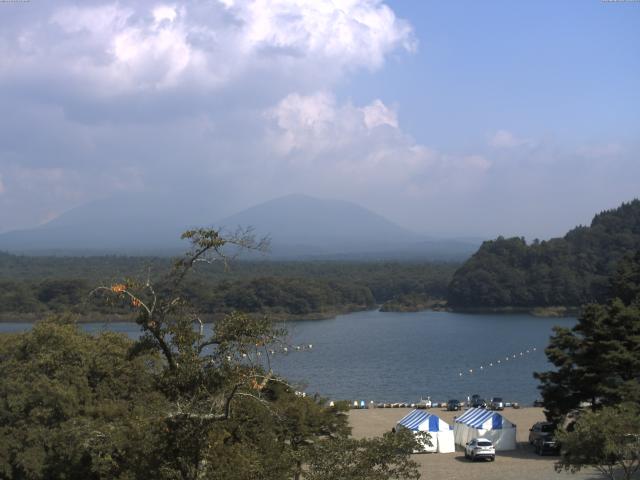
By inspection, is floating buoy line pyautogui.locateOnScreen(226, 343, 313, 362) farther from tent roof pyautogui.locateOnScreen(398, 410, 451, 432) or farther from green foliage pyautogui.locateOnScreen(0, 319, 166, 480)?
tent roof pyautogui.locateOnScreen(398, 410, 451, 432)

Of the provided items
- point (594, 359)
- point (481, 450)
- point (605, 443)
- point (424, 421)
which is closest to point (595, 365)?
point (594, 359)

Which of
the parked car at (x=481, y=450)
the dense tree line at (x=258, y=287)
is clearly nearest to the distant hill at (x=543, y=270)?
the dense tree line at (x=258, y=287)

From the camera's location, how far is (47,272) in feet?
267

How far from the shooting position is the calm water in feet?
97.5

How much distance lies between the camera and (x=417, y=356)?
39531mm

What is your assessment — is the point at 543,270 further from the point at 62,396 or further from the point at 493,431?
the point at 62,396

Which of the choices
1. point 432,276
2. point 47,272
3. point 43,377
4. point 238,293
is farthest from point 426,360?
point 47,272

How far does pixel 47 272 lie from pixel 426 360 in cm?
5337

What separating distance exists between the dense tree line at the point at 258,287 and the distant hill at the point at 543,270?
5284mm

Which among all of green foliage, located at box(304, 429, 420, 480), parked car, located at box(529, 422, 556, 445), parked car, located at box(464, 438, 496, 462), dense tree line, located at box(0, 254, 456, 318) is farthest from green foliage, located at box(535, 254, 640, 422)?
dense tree line, located at box(0, 254, 456, 318)

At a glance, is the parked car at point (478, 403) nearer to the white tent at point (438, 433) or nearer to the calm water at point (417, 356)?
the calm water at point (417, 356)

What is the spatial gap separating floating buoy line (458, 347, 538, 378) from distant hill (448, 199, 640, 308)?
19413mm

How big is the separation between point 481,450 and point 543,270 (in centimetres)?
5406

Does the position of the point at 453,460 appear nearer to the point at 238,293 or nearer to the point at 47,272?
the point at 238,293
